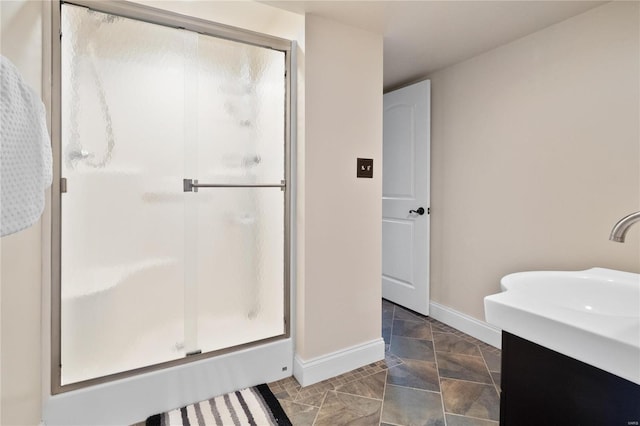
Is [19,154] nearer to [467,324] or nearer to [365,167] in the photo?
[365,167]

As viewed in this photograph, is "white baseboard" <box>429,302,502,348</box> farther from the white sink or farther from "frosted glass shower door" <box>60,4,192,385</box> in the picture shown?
"frosted glass shower door" <box>60,4,192,385</box>

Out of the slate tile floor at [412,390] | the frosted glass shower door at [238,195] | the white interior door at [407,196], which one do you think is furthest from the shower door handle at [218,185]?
the white interior door at [407,196]

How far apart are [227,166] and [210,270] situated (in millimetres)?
589

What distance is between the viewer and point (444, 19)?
75.4 inches

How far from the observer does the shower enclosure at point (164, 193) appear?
1.49 meters

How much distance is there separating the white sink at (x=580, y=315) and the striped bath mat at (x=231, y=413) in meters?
1.17

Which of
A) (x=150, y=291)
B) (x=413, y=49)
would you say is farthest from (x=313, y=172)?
(x=413, y=49)

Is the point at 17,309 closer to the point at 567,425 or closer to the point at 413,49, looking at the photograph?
the point at 567,425

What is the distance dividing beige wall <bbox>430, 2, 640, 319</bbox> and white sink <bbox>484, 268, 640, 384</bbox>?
546 millimetres

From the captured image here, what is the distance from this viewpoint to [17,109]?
69 cm

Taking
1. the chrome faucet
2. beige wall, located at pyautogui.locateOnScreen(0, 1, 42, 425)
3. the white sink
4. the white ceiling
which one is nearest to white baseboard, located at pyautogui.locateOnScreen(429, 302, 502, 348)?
the white sink

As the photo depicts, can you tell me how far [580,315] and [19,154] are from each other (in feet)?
4.98

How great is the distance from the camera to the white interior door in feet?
9.20

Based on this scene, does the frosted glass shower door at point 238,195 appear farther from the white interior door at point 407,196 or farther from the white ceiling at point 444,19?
the white interior door at point 407,196
